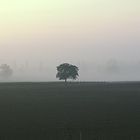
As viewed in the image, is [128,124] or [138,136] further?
[128,124]

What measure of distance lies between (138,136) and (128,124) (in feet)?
28.2

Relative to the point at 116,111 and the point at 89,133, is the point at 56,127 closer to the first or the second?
the point at 89,133

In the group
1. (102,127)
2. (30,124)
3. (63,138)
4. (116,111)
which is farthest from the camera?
(116,111)

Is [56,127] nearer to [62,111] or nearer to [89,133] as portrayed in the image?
[89,133]

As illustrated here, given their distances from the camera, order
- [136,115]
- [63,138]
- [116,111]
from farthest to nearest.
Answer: [116,111]
[136,115]
[63,138]

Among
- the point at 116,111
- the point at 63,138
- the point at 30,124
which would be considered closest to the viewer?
the point at 63,138

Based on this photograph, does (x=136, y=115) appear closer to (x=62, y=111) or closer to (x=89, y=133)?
(x=62, y=111)

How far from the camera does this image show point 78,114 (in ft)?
173

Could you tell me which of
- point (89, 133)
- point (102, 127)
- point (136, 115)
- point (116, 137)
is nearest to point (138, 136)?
point (116, 137)

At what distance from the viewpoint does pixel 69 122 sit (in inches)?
1778

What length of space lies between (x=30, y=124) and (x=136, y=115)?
44.2 ft

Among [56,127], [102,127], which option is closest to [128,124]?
[102,127]

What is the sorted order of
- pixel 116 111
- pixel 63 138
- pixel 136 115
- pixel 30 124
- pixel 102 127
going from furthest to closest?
pixel 116 111 < pixel 136 115 < pixel 30 124 < pixel 102 127 < pixel 63 138

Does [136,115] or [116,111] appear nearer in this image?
[136,115]
